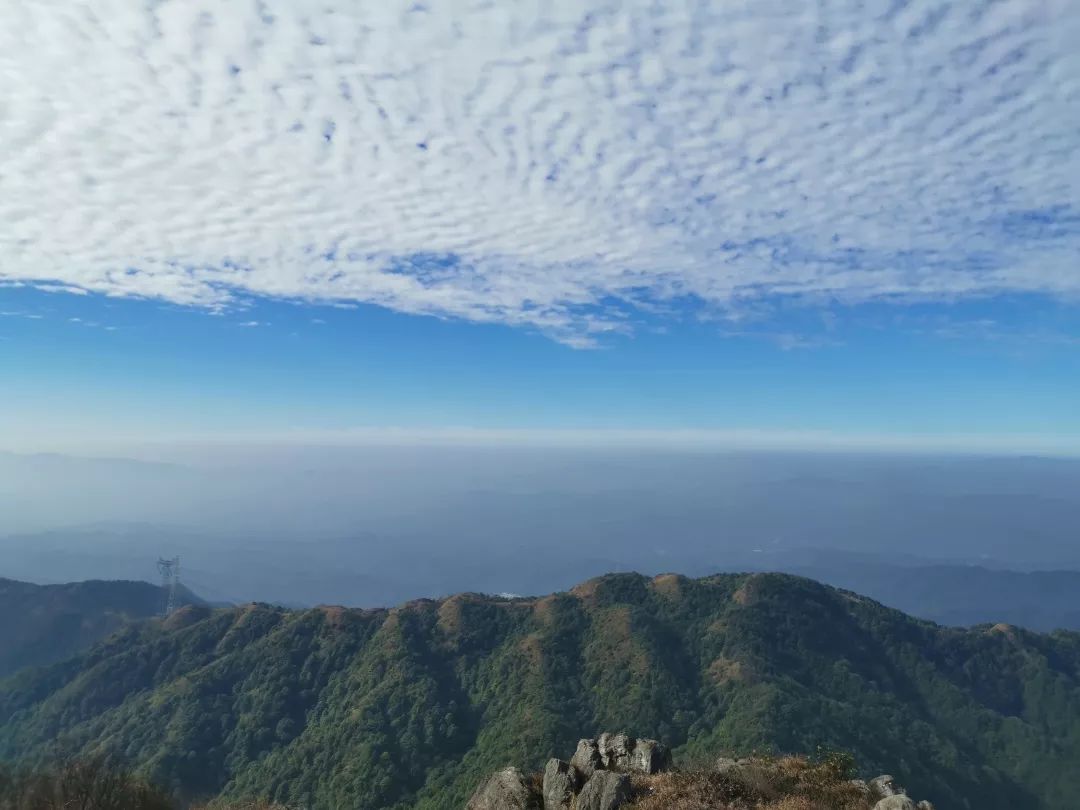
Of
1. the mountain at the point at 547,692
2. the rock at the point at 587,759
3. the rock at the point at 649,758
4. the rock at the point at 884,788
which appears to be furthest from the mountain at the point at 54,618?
the rock at the point at 884,788

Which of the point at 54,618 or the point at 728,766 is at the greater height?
the point at 728,766

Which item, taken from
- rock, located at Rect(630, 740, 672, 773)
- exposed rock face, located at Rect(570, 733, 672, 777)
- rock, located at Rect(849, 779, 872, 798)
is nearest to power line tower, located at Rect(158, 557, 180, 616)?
exposed rock face, located at Rect(570, 733, 672, 777)

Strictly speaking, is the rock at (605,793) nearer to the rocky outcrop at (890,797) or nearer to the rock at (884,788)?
the rocky outcrop at (890,797)

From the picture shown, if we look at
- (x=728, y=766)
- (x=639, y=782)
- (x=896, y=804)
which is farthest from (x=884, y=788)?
(x=639, y=782)

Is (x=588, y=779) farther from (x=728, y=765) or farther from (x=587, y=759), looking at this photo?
(x=728, y=765)

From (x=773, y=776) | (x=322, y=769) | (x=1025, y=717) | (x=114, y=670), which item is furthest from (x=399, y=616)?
(x=1025, y=717)

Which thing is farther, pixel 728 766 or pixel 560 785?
pixel 728 766

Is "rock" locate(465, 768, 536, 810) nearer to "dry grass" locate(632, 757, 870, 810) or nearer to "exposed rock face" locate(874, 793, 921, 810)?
"dry grass" locate(632, 757, 870, 810)
